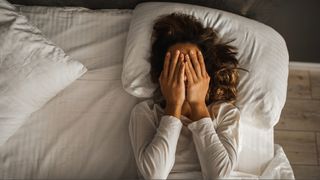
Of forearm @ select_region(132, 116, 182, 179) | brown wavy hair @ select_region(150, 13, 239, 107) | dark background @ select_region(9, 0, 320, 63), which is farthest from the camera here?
dark background @ select_region(9, 0, 320, 63)

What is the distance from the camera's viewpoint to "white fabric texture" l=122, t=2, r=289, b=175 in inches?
44.2

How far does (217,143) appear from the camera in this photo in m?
1.03

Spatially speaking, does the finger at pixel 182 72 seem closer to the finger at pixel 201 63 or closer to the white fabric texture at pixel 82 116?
the finger at pixel 201 63

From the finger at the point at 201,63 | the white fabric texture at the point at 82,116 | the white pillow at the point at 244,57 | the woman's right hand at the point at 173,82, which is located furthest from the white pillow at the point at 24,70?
the finger at the point at 201,63

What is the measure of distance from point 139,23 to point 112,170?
51 cm

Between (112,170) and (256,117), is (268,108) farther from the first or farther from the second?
(112,170)

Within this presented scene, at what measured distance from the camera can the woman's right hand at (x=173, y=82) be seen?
1042 millimetres

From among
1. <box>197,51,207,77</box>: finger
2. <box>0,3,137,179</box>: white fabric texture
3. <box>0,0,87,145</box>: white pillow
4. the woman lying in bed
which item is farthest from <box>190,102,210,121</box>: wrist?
<box>0,0,87,145</box>: white pillow

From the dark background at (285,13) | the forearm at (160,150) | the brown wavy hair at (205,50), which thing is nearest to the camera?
the forearm at (160,150)

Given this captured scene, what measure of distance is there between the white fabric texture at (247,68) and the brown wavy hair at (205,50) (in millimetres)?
30

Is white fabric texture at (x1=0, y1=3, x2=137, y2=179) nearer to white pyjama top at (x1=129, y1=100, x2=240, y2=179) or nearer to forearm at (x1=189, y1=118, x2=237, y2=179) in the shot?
white pyjama top at (x1=129, y1=100, x2=240, y2=179)

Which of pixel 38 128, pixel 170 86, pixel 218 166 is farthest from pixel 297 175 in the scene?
pixel 38 128

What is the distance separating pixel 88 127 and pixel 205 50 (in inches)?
18.9

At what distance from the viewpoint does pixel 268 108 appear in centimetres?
111
